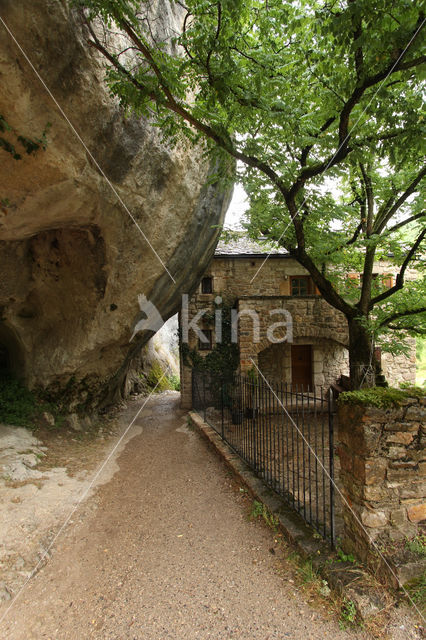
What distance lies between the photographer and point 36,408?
7578mm

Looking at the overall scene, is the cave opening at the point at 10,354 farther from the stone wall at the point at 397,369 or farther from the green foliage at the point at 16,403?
the stone wall at the point at 397,369

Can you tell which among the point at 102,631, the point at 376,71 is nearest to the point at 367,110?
the point at 376,71

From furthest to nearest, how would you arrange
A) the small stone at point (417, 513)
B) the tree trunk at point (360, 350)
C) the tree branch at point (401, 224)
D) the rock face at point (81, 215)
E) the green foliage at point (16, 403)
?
the tree trunk at point (360, 350)
the tree branch at point (401, 224)
the green foliage at point (16, 403)
the rock face at point (81, 215)
the small stone at point (417, 513)

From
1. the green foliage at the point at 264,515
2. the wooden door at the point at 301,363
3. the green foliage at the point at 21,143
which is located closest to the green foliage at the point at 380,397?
the green foliage at the point at 264,515

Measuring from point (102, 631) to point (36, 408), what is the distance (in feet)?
19.7

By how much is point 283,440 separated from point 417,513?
2011mm

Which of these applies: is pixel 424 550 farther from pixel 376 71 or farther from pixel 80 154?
pixel 80 154

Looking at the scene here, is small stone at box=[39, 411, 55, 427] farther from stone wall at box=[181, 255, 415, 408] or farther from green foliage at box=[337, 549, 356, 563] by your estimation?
green foliage at box=[337, 549, 356, 563]

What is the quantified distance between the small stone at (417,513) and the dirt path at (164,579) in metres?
1.05

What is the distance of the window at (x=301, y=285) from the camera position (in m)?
12.2

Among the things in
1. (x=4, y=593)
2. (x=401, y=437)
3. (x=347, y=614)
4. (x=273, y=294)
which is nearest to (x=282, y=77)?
(x=401, y=437)

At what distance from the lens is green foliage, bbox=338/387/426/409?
279 centimetres

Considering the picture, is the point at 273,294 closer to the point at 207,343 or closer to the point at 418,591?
the point at 207,343

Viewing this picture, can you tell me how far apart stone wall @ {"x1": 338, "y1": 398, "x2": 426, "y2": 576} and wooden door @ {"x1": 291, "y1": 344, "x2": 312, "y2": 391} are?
939cm
